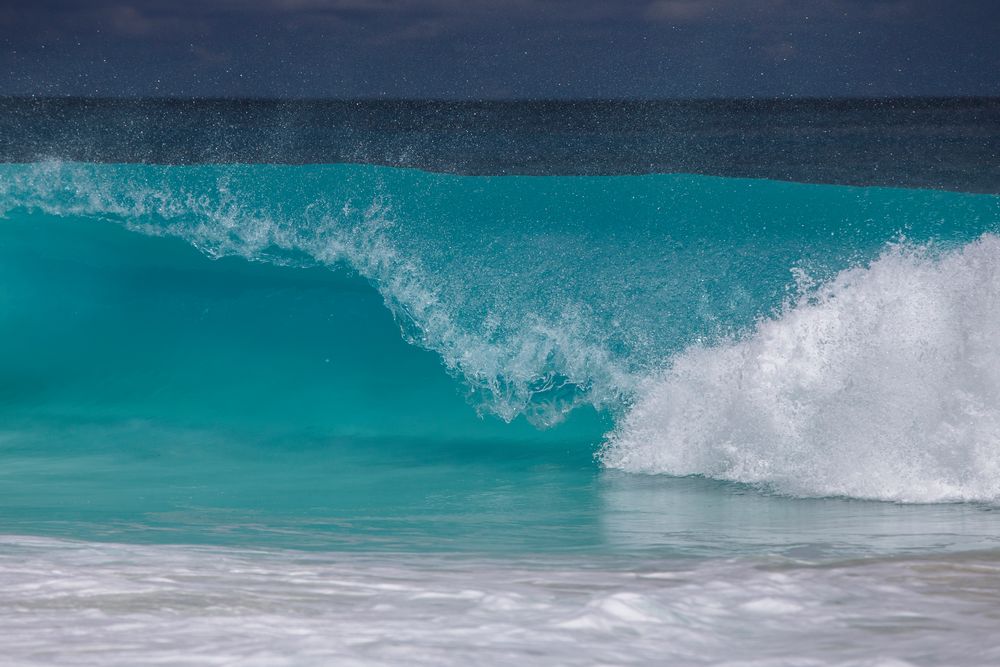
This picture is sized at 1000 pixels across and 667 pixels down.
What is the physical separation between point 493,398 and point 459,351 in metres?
0.37

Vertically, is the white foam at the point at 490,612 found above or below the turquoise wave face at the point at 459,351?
below

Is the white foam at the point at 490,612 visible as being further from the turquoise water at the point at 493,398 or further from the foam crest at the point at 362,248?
the foam crest at the point at 362,248

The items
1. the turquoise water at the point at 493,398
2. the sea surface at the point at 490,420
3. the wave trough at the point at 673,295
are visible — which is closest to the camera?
the sea surface at the point at 490,420

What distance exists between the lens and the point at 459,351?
5848 mm

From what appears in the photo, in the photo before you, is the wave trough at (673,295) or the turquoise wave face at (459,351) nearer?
the turquoise wave face at (459,351)

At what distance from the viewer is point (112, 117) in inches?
1188

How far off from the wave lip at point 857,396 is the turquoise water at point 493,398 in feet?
0.04

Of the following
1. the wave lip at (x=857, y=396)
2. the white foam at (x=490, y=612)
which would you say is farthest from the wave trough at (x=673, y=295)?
the white foam at (x=490, y=612)

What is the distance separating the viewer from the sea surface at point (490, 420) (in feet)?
6.59

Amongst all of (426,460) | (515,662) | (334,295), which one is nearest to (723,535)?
(515,662)

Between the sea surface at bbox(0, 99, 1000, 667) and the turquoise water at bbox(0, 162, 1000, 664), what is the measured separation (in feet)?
0.06

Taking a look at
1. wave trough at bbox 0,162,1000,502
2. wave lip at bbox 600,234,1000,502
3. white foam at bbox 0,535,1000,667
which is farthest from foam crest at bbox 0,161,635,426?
white foam at bbox 0,535,1000,667

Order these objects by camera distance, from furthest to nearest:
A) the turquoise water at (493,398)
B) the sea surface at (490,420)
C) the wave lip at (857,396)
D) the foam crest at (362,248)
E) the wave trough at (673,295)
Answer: the foam crest at (362,248)
the wave trough at (673,295)
the wave lip at (857,396)
the turquoise water at (493,398)
the sea surface at (490,420)

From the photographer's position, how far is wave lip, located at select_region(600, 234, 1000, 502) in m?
3.87
